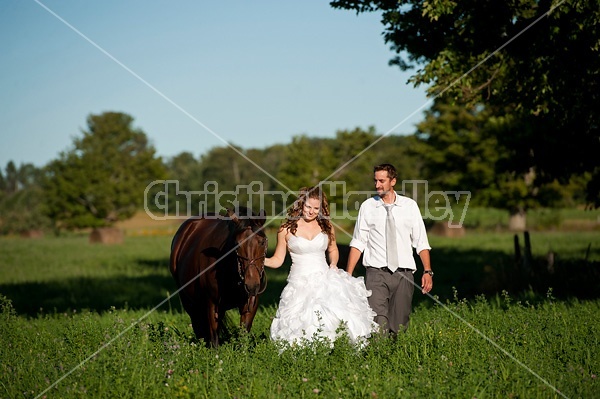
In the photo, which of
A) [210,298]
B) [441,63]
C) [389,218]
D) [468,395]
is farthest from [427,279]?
[441,63]

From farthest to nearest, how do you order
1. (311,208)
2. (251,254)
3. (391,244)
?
(391,244), (311,208), (251,254)

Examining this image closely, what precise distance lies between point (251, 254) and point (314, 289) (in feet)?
2.75

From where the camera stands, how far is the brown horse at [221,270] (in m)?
6.70

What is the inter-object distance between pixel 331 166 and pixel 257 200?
359 inches

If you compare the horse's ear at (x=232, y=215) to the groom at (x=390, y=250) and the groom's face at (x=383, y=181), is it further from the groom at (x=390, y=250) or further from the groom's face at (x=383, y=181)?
the groom's face at (x=383, y=181)

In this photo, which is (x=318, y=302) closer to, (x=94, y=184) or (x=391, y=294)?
(x=391, y=294)

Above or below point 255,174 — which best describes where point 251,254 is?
below

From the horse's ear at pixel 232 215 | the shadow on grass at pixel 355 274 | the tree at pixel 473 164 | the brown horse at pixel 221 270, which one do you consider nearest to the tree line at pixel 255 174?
the tree at pixel 473 164

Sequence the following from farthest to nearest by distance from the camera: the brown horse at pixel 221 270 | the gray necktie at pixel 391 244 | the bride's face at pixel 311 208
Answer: the gray necktie at pixel 391 244 → the bride's face at pixel 311 208 → the brown horse at pixel 221 270

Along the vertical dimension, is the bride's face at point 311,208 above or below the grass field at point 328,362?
above

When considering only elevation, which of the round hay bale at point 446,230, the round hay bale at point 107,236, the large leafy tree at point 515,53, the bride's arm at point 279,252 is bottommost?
the round hay bale at point 107,236

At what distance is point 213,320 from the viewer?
26.2 ft

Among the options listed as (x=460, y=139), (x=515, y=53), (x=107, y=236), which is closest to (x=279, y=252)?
(x=515, y=53)

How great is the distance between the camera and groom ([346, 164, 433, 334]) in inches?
289
